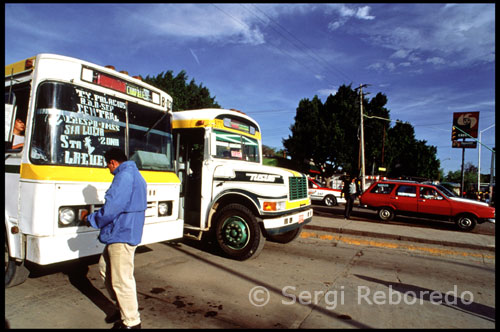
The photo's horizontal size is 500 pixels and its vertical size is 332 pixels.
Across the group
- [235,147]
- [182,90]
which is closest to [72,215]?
[235,147]

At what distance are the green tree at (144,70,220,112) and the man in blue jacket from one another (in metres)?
20.6

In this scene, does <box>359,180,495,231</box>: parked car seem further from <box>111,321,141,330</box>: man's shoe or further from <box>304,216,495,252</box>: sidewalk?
<box>111,321,141,330</box>: man's shoe

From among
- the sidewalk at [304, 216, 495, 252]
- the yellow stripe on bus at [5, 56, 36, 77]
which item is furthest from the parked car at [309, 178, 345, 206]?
the yellow stripe on bus at [5, 56, 36, 77]

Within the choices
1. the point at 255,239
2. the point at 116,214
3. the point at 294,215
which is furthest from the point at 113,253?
the point at 294,215

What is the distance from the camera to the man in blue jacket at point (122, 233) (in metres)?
3.00

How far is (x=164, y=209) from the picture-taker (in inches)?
201

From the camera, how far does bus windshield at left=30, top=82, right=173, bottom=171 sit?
3.86m

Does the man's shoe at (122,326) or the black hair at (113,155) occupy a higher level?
the black hair at (113,155)

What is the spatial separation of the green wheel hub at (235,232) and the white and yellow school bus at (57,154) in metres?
1.49

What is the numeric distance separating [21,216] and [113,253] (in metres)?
1.62

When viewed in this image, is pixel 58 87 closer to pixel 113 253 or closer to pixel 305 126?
pixel 113 253

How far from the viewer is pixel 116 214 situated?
299cm

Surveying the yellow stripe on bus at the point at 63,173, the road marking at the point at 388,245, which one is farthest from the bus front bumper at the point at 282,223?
Result: the yellow stripe on bus at the point at 63,173

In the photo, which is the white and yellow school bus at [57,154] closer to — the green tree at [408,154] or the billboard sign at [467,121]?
the billboard sign at [467,121]
